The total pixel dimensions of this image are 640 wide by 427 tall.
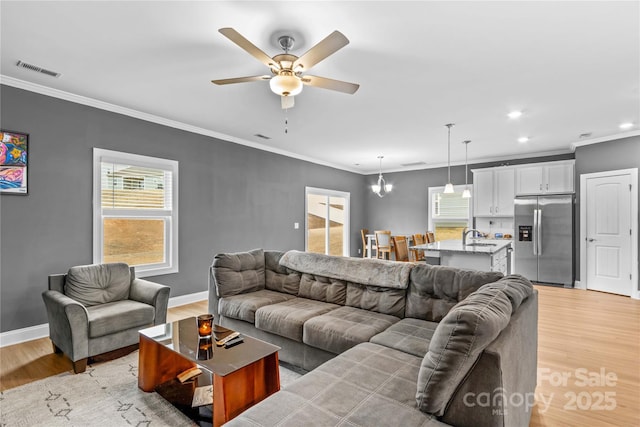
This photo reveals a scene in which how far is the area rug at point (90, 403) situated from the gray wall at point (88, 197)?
1.36m

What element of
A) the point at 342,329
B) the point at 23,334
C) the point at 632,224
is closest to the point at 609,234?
the point at 632,224

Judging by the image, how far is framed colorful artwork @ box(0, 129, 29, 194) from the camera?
3.08 meters

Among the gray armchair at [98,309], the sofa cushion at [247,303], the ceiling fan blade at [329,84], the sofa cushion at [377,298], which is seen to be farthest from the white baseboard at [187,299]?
the ceiling fan blade at [329,84]

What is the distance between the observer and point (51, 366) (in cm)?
268

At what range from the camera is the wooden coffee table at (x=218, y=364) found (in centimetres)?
173

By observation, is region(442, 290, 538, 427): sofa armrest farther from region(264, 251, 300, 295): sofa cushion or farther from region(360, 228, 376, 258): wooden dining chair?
region(360, 228, 376, 258): wooden dining chair

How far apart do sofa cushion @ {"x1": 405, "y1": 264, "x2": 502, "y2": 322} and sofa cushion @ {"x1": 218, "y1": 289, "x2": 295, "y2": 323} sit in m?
1.26

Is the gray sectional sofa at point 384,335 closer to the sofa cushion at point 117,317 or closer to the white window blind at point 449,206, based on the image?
the sofa cushion at point 117,317

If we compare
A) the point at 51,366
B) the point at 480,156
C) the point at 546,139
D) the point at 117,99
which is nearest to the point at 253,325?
the point at 51,366

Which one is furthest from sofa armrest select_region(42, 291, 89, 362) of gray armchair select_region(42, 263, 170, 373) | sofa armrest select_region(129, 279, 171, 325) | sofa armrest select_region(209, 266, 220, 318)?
sofa armrest select_region(209, 266, 220, 318)

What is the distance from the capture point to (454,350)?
1.23m

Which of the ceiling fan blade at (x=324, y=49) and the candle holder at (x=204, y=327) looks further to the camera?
the candle holder at (x=204, y=327)

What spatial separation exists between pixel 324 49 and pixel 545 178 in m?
6.08

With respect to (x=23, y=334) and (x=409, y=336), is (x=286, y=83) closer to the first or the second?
(x=409, y=336)
